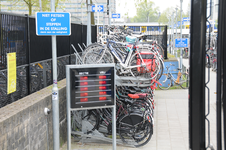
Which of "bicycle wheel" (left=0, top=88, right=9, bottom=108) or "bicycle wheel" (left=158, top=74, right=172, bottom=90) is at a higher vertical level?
"bicycle wheel" (left=0, top=88, right=9, bottom=108)

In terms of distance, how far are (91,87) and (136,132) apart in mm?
1959

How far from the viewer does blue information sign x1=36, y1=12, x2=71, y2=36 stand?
14.4ft

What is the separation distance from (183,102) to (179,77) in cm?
451

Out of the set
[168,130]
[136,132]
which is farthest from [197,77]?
[168,130]

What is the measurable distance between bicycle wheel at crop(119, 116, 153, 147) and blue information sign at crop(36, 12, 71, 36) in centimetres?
307

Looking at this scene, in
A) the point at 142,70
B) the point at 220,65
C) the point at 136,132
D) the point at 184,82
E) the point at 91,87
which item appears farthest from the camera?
the point at 184,82

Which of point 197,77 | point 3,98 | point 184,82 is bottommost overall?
point 184,82

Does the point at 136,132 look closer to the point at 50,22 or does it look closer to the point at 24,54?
the point at 24,54

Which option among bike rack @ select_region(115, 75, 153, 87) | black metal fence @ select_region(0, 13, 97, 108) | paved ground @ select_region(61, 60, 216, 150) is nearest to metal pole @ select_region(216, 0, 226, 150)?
black metal fence @ select_region(0, 13, 97, 108)

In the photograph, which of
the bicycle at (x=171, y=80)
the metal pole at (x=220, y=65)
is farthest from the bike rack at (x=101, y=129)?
the bicycle at (x=171, y=80)

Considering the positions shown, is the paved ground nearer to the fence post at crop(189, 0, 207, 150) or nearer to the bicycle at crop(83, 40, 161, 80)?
the bicycle at crop(83, 40, 161, 80)

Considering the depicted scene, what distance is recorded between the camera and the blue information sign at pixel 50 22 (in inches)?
173

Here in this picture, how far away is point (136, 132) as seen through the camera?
6.80 metres

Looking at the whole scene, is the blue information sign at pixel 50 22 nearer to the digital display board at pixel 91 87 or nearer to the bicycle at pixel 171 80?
the digital display board at pixel 91 87
